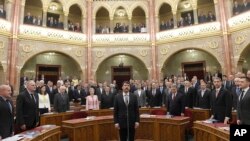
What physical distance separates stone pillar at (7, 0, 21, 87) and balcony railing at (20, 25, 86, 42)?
1.42 feet

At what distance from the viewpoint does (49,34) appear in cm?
1357

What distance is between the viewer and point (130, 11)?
15.4 metres

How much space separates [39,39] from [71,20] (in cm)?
371

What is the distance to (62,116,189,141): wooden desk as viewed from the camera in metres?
5.56

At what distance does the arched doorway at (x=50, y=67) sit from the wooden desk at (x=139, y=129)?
862 centimetres

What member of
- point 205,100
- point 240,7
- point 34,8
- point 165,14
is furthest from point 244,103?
point 34,8

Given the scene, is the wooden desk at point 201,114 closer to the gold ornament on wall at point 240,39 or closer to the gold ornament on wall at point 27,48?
the gold ornament on wall at point 240,39

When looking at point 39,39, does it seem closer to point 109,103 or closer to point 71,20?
point 71,20

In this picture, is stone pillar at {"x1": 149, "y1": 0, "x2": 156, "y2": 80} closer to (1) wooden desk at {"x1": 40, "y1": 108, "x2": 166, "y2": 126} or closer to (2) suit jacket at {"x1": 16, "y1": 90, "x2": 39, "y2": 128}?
(1) wooden desk at {"x1": 40, "y1": 108, "x2": 166, "y2": 126}

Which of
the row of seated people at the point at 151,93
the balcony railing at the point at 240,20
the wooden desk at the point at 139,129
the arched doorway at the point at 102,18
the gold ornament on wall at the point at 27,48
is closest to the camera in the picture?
the wooden desk at the point at 139,129

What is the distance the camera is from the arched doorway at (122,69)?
16078mm

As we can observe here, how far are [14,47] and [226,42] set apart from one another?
1102 cm

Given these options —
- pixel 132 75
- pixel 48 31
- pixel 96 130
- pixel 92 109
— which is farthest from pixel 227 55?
pixel 48 31

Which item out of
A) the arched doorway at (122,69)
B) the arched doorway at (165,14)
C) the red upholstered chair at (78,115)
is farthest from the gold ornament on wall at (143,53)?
the red upholstered chair at (78,115)
